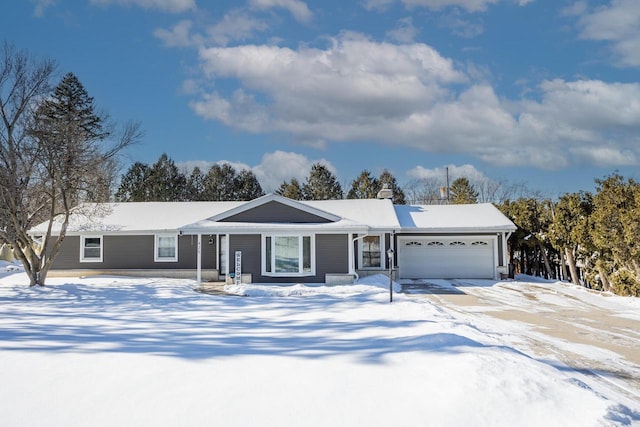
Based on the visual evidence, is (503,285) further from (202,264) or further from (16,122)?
(16,122)

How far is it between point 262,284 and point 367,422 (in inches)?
533

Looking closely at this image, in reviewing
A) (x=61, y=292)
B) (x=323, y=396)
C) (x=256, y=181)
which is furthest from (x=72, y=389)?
(x=256, y=181)

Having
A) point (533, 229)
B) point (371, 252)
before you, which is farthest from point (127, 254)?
point (533, 229)

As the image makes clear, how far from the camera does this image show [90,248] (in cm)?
2045

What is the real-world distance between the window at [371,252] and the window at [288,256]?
136 inches

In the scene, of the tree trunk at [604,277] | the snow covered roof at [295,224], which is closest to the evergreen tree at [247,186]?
the snow covered roof at [295,224]

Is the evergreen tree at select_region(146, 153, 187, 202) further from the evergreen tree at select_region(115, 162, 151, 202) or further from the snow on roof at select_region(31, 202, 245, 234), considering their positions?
the snow on roof at select_region(31, 202, 245, 234)

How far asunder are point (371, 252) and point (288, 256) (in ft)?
14.5

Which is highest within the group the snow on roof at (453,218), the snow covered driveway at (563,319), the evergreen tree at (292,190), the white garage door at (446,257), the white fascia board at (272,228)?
the evergreen tree at (292,190)

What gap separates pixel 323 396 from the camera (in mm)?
4457

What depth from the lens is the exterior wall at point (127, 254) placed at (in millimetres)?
19891

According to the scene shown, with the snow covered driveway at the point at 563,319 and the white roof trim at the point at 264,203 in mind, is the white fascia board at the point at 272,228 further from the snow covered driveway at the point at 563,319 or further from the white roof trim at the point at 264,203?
the snow covered driveway at the point at 563,319

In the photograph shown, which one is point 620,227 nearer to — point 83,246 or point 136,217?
point 136,217


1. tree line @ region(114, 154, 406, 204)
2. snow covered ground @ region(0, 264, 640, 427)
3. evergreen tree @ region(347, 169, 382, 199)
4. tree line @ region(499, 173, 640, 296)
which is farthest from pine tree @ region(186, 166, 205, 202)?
snow covered ground @ region(0, 264, 640, 427)
